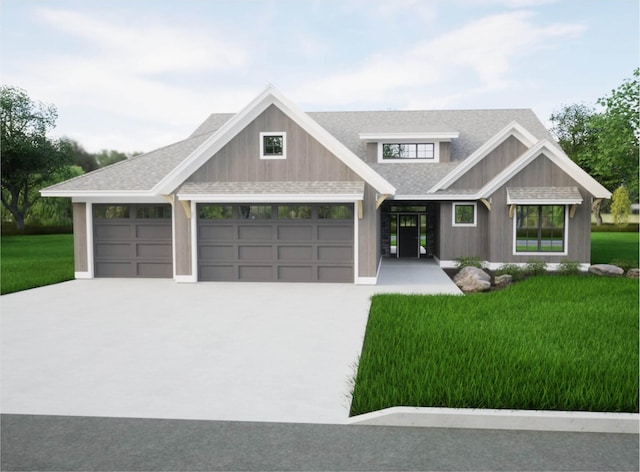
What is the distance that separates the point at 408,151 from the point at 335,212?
8.19 meters

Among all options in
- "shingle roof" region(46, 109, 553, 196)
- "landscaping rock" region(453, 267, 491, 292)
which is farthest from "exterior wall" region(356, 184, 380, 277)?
"shingle roof" region(46, 109, 553, 196)

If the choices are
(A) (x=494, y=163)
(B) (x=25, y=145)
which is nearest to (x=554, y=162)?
(A) (x=494, y=163)

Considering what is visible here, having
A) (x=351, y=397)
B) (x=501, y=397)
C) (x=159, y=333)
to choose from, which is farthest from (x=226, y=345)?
(x=501, y=397)

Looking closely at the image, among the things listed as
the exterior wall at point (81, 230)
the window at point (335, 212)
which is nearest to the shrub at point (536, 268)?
the window at point (335, 212)

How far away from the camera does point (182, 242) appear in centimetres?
1550

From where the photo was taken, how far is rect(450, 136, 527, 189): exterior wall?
19.4m

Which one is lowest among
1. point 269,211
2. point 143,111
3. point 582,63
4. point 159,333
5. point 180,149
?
point 159,333

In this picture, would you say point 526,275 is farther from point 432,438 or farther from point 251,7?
point 432,438

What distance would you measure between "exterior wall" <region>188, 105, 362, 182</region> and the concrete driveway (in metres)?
3.57

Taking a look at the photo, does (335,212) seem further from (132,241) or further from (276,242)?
(132,241)

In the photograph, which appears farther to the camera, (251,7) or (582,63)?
(582,63)

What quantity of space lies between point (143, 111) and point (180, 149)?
1345 inches

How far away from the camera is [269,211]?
50.5ft

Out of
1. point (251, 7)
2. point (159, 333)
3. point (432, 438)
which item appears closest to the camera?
point (432, 438)
